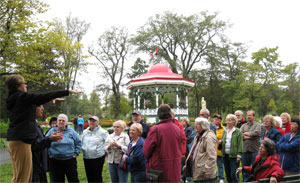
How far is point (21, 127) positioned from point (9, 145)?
0.89 ft

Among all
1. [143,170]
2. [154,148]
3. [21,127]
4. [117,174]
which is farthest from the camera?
[117,174]

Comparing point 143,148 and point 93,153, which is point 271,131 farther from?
point 93,153

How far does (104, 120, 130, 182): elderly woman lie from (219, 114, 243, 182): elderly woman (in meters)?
2.37

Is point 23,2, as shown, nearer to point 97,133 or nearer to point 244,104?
point 97,133

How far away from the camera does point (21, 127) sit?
2840 millimetres

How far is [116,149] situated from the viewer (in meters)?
4.70

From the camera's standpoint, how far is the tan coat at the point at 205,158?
3844 millimetres

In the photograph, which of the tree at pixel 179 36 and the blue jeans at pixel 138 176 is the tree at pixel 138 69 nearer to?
the tree at pixel 179 36

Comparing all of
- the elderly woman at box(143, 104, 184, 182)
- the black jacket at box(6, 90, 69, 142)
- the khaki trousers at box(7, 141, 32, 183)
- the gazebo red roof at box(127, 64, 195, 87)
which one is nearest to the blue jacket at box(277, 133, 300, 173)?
the elderly woman at box(143, 104, 184, 182)

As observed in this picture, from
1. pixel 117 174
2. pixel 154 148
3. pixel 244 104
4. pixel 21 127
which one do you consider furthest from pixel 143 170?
pixel 244 104

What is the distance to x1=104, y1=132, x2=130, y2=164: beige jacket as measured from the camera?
463cm

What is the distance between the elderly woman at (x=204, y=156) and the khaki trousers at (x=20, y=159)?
2536mm

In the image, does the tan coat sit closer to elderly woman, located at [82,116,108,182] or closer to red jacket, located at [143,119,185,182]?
red jacket, located at [143,119,185,182]

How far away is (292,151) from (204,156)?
6.15ft
